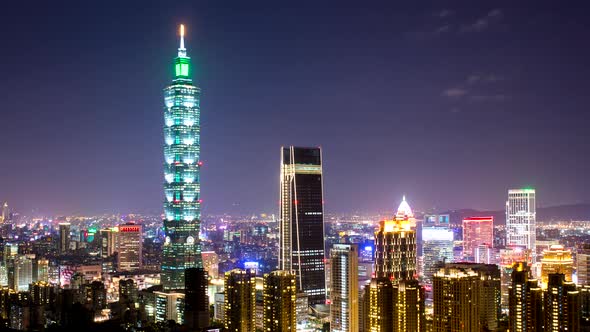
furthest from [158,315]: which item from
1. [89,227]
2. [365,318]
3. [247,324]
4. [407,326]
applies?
[89,227]

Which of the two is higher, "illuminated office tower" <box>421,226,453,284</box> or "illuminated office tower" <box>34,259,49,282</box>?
"illuminated office tower" <box>421,226,453,284</box>

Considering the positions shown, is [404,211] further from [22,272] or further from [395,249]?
[22,272]

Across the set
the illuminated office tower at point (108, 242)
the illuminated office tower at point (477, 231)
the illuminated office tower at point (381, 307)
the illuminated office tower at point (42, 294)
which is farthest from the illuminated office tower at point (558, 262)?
the illuminated office tower at point (108, 242)

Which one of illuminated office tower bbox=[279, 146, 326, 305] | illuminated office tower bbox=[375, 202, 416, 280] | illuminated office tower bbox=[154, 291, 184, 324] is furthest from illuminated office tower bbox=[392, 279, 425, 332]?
illuminated office tower bbox=[279, 146, 326, 305]

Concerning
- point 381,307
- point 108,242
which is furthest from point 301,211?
point 108,242

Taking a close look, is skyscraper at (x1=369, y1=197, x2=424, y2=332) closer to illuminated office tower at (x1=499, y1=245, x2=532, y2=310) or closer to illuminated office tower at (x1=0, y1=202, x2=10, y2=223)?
illuminated office tower at (x1=499, y1=245, x2=532, y2=310)

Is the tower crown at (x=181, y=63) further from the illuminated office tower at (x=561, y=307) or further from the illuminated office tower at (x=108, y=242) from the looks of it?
the illuminated office tower at (x=561, y=307)

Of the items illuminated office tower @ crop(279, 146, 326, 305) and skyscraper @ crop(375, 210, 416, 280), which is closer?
skyscraper @ crop(375, 210, 416, 280)
